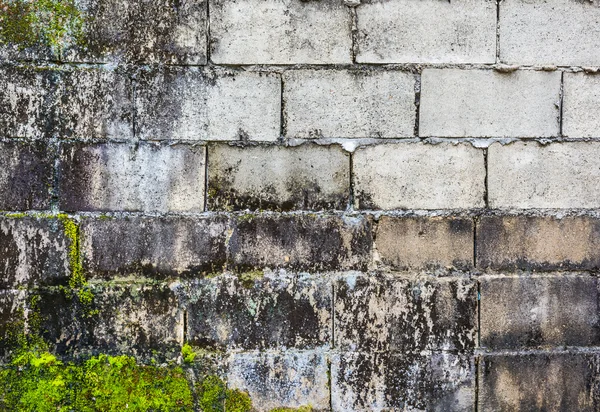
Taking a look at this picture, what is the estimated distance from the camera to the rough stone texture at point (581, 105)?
248cm

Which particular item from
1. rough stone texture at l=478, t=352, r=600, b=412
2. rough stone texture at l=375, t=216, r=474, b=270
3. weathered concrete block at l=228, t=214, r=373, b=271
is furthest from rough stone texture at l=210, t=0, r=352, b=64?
rough stone texture at l=478, t=352, r=600, b=412

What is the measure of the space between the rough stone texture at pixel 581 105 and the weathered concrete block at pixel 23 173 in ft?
7.90

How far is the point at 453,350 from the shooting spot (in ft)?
8.14

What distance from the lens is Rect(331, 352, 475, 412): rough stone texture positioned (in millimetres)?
2463

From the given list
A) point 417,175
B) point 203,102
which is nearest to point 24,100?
point 203,102

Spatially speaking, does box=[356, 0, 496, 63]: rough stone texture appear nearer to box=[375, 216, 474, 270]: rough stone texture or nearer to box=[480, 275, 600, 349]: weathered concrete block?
box=[375, 216, 474, 270]: rough stone texture

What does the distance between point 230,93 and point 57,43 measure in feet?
2.65

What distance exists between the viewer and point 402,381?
2471 mm

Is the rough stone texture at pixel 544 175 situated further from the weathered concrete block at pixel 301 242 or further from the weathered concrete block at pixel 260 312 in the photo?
the weathered concrete block at pixel 260 312

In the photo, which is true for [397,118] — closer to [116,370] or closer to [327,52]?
[327,52]

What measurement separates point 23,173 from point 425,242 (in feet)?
6.15

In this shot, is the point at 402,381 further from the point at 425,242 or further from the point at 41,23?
the point at 41,23

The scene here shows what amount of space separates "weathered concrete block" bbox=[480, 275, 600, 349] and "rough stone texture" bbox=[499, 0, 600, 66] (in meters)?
1.05

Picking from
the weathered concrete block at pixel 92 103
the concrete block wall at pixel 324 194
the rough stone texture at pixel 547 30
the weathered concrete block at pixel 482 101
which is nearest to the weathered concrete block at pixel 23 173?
the concrete block wall at pixel 324 194
